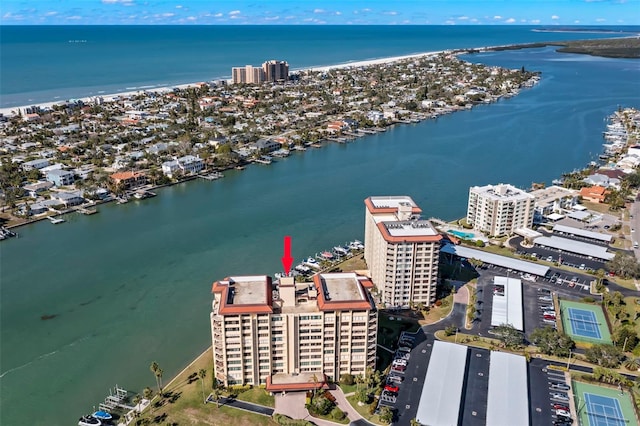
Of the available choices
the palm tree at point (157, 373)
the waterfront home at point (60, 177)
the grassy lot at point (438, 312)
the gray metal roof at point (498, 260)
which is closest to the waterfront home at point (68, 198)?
the waterfront home at point (60, 177)

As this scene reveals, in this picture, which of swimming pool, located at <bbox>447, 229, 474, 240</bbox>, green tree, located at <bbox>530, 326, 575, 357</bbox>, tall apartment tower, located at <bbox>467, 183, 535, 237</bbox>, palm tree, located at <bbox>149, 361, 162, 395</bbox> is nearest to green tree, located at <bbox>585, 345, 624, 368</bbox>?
green tree, located at <bbox>530, 326, 575, 357</bbox>

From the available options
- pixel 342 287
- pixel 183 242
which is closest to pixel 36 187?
pixel 183 242

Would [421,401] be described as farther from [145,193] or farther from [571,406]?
[145,193]

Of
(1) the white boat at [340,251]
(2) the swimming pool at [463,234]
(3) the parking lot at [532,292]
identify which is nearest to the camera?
(3) the parking lot at [532,292]

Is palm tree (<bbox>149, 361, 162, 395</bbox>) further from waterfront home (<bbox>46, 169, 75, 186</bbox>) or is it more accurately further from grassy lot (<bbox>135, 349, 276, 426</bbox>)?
waterfront home (<bbox>46, 169, 75, 186</bbox>)

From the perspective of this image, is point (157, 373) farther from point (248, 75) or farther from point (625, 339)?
point (248, 75)

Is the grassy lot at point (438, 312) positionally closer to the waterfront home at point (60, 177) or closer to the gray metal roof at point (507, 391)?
the gray metal roof at point (507, 391)
